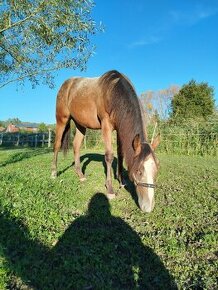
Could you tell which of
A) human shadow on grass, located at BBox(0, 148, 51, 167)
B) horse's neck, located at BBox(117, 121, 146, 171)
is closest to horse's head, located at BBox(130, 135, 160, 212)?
horse's neck, located at BBox(117, 121, 146, 171)

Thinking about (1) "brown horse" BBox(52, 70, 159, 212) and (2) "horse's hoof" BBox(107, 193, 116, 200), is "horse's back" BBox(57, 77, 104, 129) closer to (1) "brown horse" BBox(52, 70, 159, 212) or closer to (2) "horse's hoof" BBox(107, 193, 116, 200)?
(1) "brown horse" BBox(52, 70, 159, 212)

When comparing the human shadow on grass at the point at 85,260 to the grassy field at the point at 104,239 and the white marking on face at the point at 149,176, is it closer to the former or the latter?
the grassy field at the point at 104,239

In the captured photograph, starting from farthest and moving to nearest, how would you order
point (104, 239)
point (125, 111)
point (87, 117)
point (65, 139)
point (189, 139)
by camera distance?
point (189, 139), point (65, 139), point (87, 117), point (125, 111), point (104, 239)

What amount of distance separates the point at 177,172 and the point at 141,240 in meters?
4.98

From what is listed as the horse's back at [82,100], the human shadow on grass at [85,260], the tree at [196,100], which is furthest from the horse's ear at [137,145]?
the tree at [196,100]

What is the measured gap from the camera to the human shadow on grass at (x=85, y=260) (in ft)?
10.8

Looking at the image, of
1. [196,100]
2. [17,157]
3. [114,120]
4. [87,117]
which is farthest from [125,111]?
[196,100]

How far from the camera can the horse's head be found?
5102 millimetres

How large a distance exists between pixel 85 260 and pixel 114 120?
3355 mm

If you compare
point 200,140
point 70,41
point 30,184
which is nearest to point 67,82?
point 70,41

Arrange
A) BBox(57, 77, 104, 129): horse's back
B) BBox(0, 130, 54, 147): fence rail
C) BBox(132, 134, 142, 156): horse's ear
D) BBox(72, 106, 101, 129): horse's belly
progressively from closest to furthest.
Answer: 1. BBox(132, 134, 142, 156): horse's ear
2. BBox(57, 77, 104, 129): horse's back
3. BBox(72, 106, 101, 129): horse's belly
4. BBox(0, 130, 54, 147): fence rail

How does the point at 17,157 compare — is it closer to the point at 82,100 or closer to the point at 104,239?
the point at 82,100

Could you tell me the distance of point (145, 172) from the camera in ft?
16.8

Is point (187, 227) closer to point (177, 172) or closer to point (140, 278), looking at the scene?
point (140, 278)
